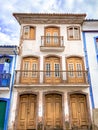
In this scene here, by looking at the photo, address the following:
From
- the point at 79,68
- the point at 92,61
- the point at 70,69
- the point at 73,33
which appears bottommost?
the point at 70,69

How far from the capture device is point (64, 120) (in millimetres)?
12164

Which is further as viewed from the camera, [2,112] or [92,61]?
[92,61]

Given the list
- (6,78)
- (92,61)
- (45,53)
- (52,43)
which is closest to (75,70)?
(92,61)

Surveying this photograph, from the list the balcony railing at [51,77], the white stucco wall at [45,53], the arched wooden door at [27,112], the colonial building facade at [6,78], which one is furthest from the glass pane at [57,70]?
the colonial building facade at [6,78]

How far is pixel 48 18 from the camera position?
15703mm

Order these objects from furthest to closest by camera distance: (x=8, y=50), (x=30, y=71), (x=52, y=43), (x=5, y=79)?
(x=52, y=43) → (x=8, y=50) → (x=30, y=71) → (x=5, y=79)

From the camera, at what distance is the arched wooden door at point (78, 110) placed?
12.4m

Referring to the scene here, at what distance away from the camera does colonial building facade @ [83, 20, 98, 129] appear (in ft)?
41.9

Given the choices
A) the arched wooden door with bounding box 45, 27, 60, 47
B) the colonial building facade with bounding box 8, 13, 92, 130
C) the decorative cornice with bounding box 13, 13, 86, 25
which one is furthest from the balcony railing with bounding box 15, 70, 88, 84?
the decorative cornice with bounding box 13, 13, 86, 25

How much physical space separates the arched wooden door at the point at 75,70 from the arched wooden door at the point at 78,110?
1361 mm

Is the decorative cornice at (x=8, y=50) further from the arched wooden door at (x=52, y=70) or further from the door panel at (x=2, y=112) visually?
the door panel at (x=2, y=112)

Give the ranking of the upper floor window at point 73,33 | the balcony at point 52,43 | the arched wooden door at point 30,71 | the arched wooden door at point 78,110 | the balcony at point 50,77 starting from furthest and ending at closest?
1. the upper floor window at point 73,33
2. the balcony at point 52,43
3. the arched wooden door at point 30,71
4. the balcony at point 50,77
5. the arched wooden door at point 78,110

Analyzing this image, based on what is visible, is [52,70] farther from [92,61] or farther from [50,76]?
[92,61]

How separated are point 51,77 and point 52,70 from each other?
712mm
